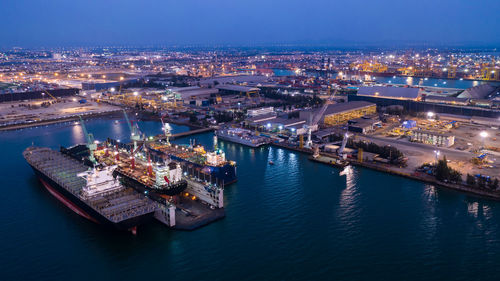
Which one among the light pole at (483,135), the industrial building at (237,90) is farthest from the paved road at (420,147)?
the industrial building at (237,90)

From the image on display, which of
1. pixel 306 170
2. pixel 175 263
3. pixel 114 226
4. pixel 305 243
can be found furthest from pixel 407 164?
pixel 114 226

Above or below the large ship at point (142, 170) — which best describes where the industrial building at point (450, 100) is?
above

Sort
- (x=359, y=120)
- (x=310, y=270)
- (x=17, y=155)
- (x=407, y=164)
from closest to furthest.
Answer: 1. (x=310, y=270)
2. (x=407, y=164)
3. (x=17, y=155)
4. (x=359, y=120)

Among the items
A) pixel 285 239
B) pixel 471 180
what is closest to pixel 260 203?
pixel 285 239

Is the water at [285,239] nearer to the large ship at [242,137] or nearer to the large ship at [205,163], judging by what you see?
the large ship at [205,163]

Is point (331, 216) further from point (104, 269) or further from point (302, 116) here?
point (302, 116)

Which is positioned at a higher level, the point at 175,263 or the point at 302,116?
the point at 302,116
